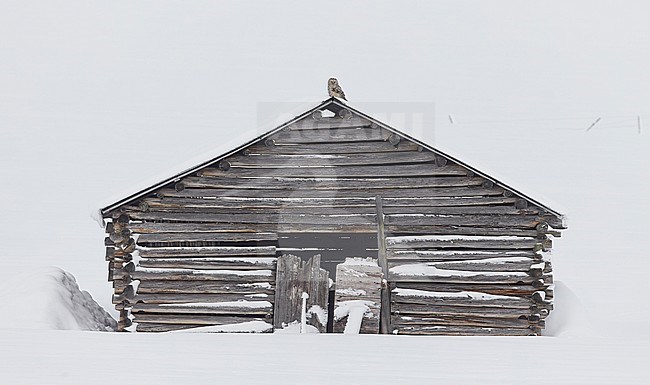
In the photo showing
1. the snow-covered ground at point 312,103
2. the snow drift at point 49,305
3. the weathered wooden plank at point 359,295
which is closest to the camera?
the snow-covered ground at point 312,103

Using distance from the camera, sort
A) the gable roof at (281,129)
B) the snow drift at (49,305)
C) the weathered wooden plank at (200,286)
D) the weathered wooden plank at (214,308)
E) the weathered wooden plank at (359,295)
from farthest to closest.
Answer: the weathered wooden plank at (200,286) < the weathered wooden plank at (214,308) < the gable roof at (281,129) < the weathered wooden plank at (359,295) < the snow drift at (49,305)

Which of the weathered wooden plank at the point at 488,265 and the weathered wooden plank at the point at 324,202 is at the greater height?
the weathered wooden plank at the point at 324,202

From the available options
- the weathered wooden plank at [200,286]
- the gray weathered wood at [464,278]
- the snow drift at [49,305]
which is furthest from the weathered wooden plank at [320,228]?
the snow drift at [49,305]

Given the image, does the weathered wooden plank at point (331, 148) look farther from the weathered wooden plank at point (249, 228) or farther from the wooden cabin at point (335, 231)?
Answer: the weathered wooden plank at point (249, 228)

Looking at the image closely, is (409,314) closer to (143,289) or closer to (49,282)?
(143,289)

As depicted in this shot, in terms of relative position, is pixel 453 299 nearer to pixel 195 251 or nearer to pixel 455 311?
pixel 455 311

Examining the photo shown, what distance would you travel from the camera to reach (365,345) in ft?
18.2

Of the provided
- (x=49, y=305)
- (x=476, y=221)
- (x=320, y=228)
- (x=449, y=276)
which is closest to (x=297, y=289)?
Result: (x=320, y=228)

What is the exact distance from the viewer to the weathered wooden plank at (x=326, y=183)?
1173cm

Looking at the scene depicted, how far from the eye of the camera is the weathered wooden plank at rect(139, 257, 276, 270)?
38.5 ft

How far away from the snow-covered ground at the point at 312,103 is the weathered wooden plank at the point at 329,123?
10.0 inches

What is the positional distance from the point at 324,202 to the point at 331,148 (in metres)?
0.83

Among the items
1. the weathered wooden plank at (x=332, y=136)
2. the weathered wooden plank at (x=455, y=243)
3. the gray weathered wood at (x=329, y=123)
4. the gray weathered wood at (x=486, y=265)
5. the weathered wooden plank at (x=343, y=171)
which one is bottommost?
the gray weathered wood at (x=486, y=265)

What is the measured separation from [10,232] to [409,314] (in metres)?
36.6
